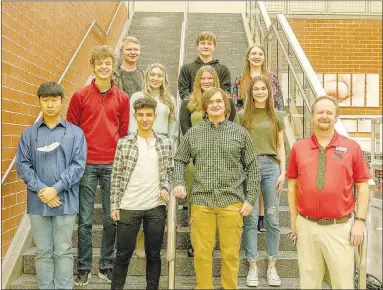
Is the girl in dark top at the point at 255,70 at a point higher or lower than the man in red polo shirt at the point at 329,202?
higher

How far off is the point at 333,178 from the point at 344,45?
7756mm

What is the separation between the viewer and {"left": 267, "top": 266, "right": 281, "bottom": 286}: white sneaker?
11.4 feet

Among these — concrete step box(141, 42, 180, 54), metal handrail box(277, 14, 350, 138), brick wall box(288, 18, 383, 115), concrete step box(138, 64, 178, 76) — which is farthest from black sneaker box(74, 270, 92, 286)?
brick wall box(288, 18, 383, 115)

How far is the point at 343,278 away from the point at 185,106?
5.74ft

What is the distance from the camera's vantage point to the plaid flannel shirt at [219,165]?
3.08 m

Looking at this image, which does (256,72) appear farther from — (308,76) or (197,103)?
(197,103)

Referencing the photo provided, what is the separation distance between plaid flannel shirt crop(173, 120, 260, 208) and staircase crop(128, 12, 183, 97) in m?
3.38

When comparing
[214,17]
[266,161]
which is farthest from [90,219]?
[214,17]

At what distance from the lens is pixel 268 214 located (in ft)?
11.4

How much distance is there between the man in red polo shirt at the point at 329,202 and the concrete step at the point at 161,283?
2.54ft

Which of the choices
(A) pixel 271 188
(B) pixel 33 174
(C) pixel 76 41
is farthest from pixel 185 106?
(C) pixel 76 41

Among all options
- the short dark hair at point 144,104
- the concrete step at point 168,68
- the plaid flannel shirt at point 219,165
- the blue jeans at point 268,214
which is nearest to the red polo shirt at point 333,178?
the plaid flannel shirt at point 219,165

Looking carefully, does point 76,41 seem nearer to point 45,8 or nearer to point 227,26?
point 45,8

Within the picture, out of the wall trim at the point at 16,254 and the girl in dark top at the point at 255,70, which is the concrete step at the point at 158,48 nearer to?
the girl in dark top at the point at 255,70
